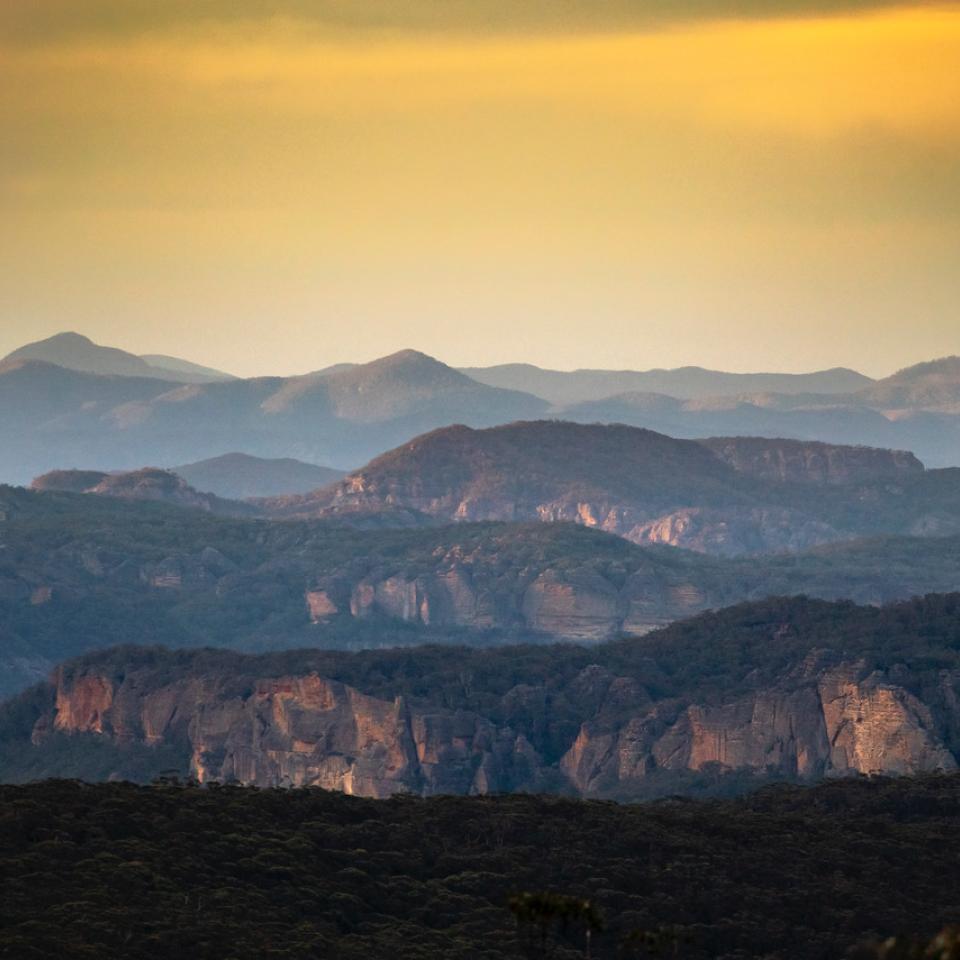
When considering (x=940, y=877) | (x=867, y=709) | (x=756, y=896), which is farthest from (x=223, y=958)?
(x=867, y=709)

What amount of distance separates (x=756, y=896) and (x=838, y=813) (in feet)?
85.0

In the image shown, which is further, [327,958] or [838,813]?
[838,813]

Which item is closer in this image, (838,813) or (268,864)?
(268,864)

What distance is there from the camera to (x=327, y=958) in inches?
3573

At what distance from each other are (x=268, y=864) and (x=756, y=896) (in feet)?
55.2

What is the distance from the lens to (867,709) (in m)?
192

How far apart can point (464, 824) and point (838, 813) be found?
21.6m

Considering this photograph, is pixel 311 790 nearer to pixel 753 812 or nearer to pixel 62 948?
pixel 753 812

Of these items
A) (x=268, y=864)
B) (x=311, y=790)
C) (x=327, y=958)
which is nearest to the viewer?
(x=327, y=958)

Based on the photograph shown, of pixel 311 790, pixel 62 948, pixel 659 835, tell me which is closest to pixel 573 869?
pixel 659 835

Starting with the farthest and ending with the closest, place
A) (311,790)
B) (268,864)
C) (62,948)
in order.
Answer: (311,790) < (268,864) < (62,948)

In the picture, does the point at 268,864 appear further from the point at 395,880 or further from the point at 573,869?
the point at 573,869

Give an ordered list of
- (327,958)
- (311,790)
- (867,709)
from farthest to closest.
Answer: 1. (867,709)
2. (311,790)
3. (327,958)

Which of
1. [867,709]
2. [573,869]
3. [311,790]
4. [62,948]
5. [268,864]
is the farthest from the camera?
[867,709]
